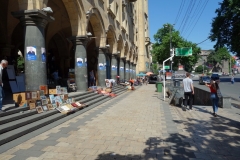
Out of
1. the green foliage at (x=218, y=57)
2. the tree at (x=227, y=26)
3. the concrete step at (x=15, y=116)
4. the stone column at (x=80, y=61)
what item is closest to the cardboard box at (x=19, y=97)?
the concrete step at (x=15, y=116)

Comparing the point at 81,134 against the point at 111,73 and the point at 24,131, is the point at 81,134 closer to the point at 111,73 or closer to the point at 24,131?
the point at 24,131

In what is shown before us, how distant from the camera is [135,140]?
5383 mm

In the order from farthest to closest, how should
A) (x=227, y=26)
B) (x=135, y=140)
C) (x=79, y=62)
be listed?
(x=227, y=26), (x=79, y=62), (x=135, y=140)

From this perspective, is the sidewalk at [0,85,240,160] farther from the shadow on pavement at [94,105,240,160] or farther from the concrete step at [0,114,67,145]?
the concrete step at [0,114,67,145]

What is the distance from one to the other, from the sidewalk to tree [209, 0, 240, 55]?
2483 centimetres

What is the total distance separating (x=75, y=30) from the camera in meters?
12.7

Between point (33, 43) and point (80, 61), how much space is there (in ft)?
17.0

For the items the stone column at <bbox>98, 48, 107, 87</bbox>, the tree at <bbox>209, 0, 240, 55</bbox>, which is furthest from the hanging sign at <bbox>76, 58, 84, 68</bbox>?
the tree at <bbox>209, 0, 240, 55</bbox>

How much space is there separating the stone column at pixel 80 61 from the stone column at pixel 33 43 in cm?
472

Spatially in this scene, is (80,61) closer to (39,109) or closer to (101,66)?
(101,66)

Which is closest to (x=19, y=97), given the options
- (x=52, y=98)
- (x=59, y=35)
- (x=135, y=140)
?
(x=52, y=98)

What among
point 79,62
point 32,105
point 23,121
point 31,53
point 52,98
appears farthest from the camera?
point 79,62

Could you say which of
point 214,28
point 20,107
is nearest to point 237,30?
point 214,28

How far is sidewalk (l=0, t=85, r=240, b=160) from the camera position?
4410 mm
